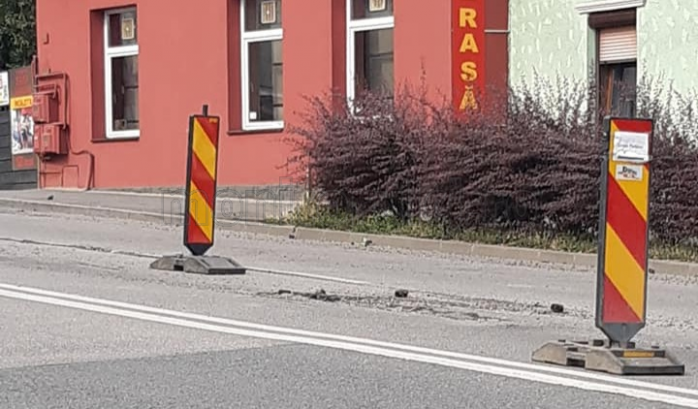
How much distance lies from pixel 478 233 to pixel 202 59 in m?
8.13

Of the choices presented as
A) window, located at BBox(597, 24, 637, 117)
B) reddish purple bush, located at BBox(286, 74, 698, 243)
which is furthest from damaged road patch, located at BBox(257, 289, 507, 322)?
window, located at BBox(597, 24, 637, 117)

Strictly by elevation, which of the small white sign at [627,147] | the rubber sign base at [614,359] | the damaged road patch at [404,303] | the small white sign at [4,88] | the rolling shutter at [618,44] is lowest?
the damaged road patch at [404,303]

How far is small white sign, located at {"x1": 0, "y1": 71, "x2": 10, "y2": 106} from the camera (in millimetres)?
28094

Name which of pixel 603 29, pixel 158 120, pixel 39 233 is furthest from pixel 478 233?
pixel 158 120

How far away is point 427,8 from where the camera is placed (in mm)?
20625

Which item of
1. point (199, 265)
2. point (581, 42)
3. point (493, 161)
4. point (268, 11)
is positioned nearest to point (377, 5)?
point (268, 11)

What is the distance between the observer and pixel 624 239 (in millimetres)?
8539

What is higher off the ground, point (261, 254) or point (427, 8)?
point (427, 8)

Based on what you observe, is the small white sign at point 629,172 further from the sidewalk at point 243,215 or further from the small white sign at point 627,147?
the sidewalk at point 243,215

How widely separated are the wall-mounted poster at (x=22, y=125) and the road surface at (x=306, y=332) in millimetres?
11097

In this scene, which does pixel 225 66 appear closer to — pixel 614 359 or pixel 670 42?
pixel 670 42

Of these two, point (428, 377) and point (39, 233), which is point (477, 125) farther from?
point (428, 377)

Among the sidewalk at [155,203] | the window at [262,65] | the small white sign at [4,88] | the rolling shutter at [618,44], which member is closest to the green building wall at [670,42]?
the rolling shutter at [618,44]

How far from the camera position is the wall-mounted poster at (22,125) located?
27250 mm
